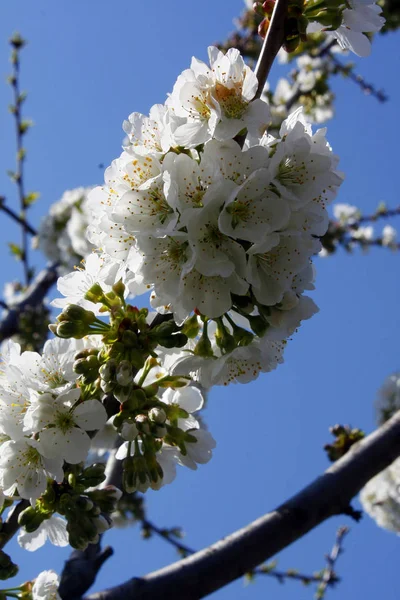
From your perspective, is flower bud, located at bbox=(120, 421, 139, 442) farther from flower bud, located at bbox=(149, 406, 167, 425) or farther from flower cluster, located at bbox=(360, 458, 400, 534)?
flower cluster, located at bbox=(360, 458, 400, 534)

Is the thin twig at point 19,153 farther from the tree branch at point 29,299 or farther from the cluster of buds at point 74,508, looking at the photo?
the cluster of buds at point 74,508

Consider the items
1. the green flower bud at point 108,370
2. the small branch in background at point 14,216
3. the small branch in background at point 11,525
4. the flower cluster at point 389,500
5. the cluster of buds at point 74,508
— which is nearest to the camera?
the green flower bud at point 108,370

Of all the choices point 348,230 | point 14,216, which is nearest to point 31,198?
point 14,216

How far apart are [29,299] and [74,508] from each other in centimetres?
704

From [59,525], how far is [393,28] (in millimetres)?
7251

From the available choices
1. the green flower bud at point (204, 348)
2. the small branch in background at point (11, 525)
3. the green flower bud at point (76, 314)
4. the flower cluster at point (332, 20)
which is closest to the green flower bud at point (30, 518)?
the small branch in background at point (11, 525)

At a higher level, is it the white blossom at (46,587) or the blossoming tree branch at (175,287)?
the blossoming tree branch at (175,287)

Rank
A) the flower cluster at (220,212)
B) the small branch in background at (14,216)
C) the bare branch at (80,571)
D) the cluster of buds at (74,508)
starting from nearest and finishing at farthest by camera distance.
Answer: the flower cluster at (220,212), the cluster of buds at (74,508), the bare branch at (80,571), the small branch in background at (14,216)

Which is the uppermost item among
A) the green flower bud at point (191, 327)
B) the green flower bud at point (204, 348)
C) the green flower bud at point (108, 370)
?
the green flower bud at point (191, 327)

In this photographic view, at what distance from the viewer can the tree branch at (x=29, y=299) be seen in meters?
7.46

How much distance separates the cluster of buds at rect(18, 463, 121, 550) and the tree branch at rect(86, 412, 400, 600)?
848 mm

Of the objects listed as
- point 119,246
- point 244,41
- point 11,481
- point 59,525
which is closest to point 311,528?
point 59,525

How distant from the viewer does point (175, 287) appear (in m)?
1.78

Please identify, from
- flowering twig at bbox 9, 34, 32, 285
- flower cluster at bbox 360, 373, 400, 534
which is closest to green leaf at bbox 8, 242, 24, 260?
flowering twig at bbox 9, 34, 32, 285
